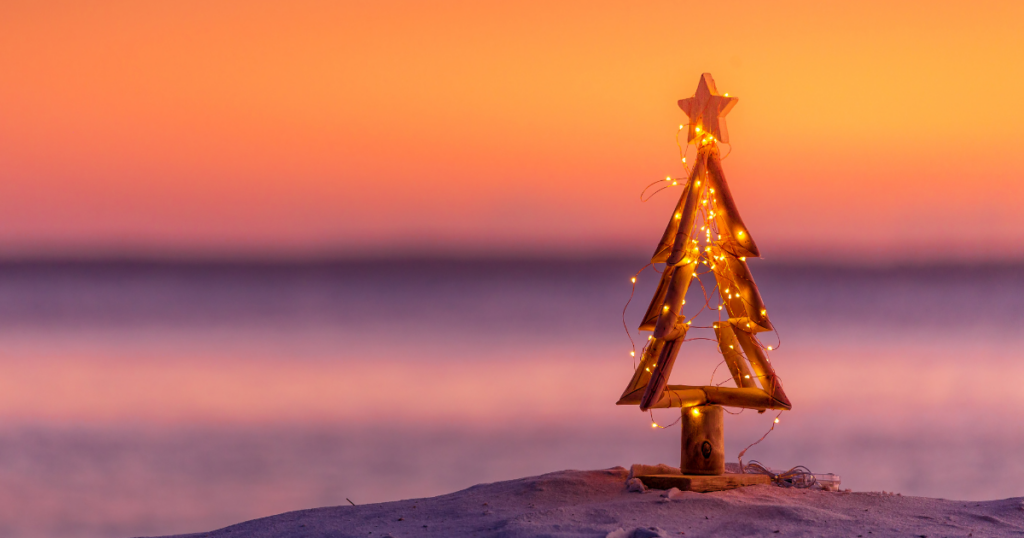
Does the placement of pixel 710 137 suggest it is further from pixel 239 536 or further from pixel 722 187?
pixel 239 536

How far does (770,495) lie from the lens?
15.5 feet

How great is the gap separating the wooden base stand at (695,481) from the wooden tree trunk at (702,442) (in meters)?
0.06

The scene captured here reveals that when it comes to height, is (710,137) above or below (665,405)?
above

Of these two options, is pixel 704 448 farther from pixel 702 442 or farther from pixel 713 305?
pixel 713 305

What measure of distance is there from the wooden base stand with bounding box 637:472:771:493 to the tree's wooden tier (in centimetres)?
37

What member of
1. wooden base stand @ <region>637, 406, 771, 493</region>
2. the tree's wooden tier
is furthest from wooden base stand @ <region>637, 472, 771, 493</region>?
the tree's wooden tier

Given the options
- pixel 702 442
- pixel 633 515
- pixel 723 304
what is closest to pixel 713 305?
pixel 723 304

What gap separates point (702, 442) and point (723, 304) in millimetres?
792

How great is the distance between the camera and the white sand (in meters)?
4.05

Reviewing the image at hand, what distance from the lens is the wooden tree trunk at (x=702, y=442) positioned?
4918 millimetres

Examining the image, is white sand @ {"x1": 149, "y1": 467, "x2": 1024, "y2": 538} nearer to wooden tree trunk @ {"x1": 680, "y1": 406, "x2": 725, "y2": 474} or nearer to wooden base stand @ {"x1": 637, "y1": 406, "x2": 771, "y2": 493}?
wooden base stand @ {"x1": 637, "y1": 406, "x2": 771, "y2": 493}

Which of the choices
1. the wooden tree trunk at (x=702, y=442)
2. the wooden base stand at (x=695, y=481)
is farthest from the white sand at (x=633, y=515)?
the wooden tree trunk at (x=702, y=442)

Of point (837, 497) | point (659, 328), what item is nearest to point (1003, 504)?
point (837, 497)

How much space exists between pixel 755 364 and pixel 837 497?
792 mm
